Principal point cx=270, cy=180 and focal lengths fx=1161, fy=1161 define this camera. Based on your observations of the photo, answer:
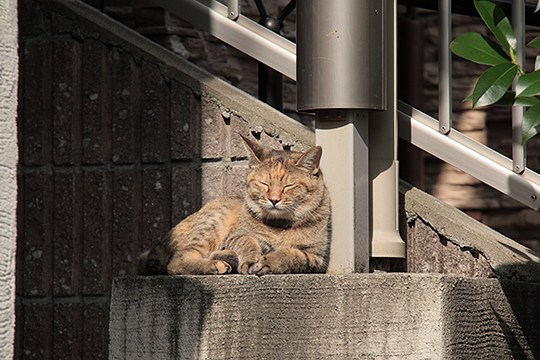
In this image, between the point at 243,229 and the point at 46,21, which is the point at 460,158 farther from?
the point at 46,21

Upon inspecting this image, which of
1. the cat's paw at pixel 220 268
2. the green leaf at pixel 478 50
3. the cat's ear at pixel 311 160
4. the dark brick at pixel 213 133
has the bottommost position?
the cat's paw at pixel 220 268

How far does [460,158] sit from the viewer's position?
3.96 meters

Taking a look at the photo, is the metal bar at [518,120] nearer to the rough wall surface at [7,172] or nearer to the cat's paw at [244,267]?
the cat's paw at [244,267]

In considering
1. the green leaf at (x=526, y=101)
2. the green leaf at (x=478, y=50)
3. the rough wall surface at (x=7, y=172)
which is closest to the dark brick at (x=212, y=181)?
the green leaf at (x=478, y=50)

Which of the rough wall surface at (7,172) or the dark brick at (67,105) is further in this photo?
the dark brick at (67,105)

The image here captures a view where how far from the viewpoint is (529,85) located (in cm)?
302

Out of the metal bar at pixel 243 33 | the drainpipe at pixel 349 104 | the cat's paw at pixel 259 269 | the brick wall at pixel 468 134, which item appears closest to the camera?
the cat's paw at pixel 259 269

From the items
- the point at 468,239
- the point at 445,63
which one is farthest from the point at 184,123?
the point at 468,239

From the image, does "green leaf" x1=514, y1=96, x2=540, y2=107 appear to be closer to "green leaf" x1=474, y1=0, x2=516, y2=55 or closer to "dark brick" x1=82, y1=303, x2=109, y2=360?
"green leaf" x1=474, y1=0, x2=516, y2=55

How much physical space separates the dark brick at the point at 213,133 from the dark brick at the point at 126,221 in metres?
0.28

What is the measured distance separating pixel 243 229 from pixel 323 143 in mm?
383

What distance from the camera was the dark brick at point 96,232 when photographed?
4262 mm

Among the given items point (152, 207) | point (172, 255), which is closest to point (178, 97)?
point (152, 207)

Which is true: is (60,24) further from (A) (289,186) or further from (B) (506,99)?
(B) (506,99)
